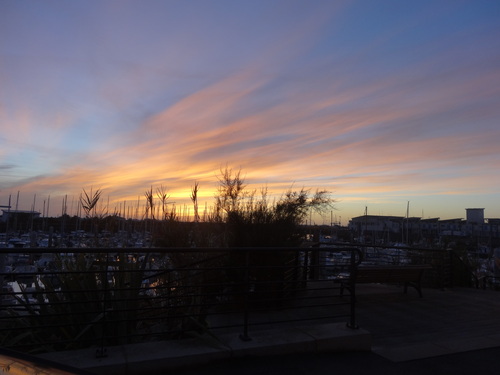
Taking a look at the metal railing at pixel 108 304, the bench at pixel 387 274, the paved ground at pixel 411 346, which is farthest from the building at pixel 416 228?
the metal railing at pixel 108 304

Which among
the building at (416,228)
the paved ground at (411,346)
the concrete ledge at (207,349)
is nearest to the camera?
the concrete ledge at (207,349)

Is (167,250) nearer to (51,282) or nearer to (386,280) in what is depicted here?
(51,282)

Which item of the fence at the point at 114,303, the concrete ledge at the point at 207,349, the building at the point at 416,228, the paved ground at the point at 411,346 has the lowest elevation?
the paved ground at the point at 411,346

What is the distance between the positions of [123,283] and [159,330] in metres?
0.76

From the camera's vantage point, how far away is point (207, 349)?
14.6ft

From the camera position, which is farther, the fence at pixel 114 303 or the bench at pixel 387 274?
the bench at pixel 387 274

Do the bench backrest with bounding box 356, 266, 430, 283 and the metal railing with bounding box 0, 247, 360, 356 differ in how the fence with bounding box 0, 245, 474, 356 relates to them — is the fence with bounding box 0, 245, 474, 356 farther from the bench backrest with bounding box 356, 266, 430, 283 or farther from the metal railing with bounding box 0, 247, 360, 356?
the bench backrest with bounding box 356, 266, 430, 283

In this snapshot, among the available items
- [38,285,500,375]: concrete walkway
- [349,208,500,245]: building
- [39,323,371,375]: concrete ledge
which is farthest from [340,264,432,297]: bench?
[349,208,500,245]: building

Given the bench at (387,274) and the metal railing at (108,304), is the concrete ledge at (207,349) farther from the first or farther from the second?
the bench at (387,274)

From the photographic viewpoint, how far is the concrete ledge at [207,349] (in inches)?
157

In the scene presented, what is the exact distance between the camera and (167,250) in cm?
441

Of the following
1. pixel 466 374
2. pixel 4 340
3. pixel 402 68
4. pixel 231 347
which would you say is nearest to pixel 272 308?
pixel 231 347

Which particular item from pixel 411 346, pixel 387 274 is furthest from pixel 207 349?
pixel 387 274

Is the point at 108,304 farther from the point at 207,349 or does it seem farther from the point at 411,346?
the point at 411,346
